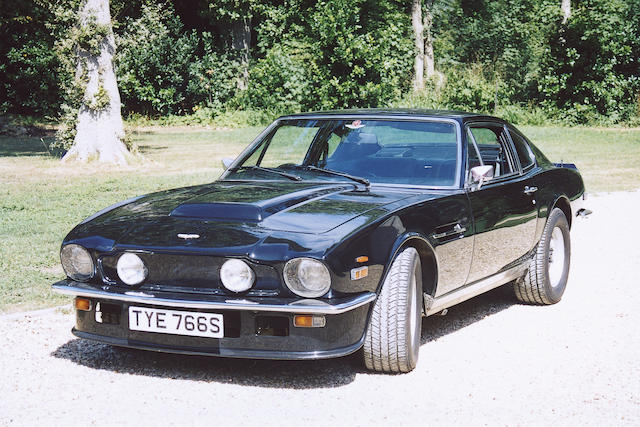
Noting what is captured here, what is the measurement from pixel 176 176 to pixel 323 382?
10595 mm

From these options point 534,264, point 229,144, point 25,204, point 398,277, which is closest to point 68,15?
point 25,204

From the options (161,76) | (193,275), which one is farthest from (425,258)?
(161,76)

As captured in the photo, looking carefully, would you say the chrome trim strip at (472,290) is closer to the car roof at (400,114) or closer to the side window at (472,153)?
the side window at (472,153)

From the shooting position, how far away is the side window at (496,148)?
606cm

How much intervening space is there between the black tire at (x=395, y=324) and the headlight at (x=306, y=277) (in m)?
0.40

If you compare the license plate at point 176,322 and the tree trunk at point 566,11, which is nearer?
the license plate at point 176,322

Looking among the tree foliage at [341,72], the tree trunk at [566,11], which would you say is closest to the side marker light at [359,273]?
the tree foliage at [341,72]

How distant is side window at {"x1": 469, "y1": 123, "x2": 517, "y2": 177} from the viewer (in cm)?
606

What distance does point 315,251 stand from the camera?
396 centimetres

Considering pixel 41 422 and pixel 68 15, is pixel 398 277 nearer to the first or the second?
pixel 41 422

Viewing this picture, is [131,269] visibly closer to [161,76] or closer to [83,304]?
[83,304]

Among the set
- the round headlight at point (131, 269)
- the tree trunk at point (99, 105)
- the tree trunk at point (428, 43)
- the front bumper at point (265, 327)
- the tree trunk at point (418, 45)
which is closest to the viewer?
the front bumper at point (265, 327)

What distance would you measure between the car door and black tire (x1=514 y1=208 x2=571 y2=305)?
18cm

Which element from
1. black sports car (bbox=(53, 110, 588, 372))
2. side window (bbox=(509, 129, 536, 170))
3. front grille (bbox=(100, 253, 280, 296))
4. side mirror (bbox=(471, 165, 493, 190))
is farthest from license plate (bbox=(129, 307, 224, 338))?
side window (bbox=(509, 129, 536, 170))
